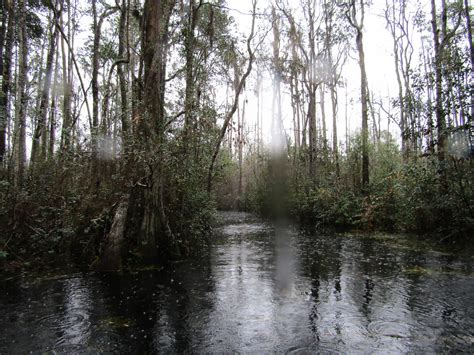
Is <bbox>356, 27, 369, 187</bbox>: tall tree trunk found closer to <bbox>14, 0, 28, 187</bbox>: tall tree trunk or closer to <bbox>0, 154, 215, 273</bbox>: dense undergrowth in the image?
<bbox>0, 154, 215, 273</bbox>: dense undergrowth

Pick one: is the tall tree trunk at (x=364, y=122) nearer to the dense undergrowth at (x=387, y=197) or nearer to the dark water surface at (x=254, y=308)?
the dense undergrowth at (x=387, y=197)

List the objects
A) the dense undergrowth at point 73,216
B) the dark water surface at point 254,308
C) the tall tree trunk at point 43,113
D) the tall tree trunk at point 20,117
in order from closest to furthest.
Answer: the dark water surface at point 254,308
the dense undergrowth at point 73,216
the tall tree trunk at point 20,117
the tall tree trunk at point 43,113

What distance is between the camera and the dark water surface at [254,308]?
3969 mm

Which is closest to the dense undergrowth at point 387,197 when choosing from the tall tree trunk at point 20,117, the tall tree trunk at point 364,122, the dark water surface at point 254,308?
the tall tree trunk at point 364,122

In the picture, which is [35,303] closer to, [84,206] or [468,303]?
[84,206]

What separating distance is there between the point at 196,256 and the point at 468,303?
A: 6251 mm

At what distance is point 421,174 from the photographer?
1074 cm

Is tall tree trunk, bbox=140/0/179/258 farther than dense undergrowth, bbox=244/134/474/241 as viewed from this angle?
No

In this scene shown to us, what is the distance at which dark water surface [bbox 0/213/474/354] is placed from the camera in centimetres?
397

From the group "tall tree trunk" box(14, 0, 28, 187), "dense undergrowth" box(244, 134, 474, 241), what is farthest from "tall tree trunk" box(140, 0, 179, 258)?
"dense undergrowth" box(244, 134, 474, 241)

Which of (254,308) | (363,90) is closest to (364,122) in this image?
(363,90)

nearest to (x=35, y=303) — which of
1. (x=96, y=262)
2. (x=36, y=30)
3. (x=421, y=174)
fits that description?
(x=96, y=262)

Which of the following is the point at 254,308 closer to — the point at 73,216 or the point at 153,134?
the point at 153,134

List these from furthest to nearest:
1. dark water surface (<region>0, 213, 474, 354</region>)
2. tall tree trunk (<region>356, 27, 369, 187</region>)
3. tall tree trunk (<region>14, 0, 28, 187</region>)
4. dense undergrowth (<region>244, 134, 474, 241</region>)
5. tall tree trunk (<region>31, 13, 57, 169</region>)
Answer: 1. tall tree trunk (<region>356, 27, 369, 187</region>)
2. tall tree trunk (<region>31, 13, 57, 169</region>)
3. dense undergrowth (<region>244, 134, 474, 241</region>)
4. tall tree trunk (<region>14, 0, 28, 187</region>)
5. dark water surface (<region>0, 213, 474, 354</region>)
